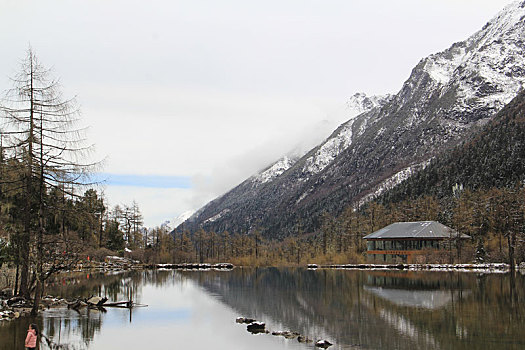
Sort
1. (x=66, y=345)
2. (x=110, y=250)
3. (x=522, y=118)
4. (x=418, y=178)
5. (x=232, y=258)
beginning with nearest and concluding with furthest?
(x=66, y=345) < (x=110, y=250) < (x=232, y=258) < (x=522, y=118) < (x=418, y=178)

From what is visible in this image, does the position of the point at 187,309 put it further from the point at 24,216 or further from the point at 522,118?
the point at 522,118

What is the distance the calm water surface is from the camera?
24.3m

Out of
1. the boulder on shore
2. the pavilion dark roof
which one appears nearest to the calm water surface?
the boulder on shore

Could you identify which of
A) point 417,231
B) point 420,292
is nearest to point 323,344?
point 420,292

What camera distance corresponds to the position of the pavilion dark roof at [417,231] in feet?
305

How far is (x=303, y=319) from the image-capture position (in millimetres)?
31453

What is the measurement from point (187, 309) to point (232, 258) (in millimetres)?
76976

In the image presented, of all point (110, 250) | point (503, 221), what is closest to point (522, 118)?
point (503, 221)

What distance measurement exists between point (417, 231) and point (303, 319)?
68.1m

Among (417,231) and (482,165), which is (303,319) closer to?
(417,231)

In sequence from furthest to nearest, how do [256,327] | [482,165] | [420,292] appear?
[482,165] < [420,292] < [256,327]

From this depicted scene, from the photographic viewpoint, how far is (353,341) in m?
24.2

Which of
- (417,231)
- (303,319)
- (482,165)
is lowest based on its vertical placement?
(303,319)

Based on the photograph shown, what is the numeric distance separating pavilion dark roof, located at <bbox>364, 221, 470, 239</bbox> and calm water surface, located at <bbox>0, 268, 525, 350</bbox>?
143ft
